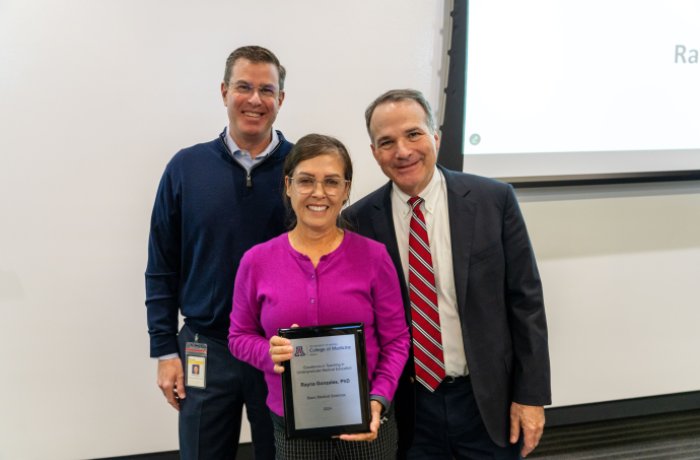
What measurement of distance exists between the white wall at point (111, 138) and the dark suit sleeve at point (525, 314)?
3.42 ft

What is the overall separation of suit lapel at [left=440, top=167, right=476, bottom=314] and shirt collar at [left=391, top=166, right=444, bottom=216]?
4cm

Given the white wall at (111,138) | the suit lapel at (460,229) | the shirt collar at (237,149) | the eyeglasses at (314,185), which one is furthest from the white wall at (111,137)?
the eyeglasses at (314,185)

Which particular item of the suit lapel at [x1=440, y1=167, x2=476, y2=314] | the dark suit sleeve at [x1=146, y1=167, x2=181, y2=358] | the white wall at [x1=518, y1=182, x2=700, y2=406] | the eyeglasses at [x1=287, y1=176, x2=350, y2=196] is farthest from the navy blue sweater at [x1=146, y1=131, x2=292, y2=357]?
the white wall at [x1=518, y1=182, x2=700, y2=406]

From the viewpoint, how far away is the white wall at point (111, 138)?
1.99 metres

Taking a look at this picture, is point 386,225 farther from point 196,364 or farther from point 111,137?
point 111,137

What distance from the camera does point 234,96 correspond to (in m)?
1.41

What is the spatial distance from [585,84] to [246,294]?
2016mm

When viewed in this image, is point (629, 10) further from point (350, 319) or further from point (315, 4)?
point (350, 319)

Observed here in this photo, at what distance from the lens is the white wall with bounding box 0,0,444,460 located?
1.99 metres

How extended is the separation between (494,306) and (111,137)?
5.93 ft

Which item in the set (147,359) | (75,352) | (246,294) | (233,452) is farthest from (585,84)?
(75,352)

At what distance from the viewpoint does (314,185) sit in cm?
120

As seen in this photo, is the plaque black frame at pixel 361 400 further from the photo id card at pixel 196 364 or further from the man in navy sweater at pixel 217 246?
the photo id card at pixel 196 364

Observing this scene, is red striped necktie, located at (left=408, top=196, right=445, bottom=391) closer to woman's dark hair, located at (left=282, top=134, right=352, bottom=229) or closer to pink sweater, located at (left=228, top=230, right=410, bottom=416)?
pink sweater, located at (left=228, top=230, right=410, bottom=416)
